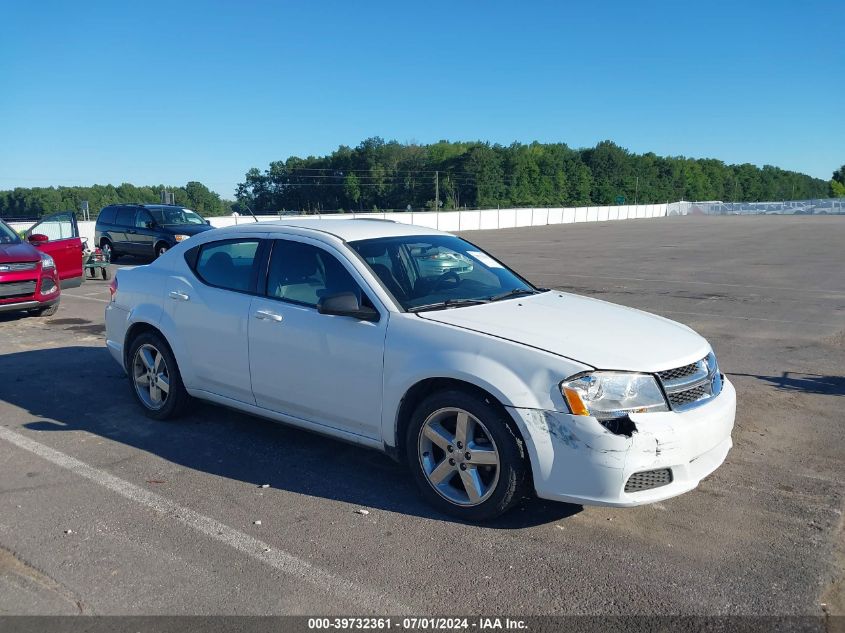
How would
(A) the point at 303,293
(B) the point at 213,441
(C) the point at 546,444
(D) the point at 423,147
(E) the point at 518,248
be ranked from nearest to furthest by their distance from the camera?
(C) the point at 546,444 < (A) the point at 303,293 < (B) the point at 213,441 < (E) the point at 518,248 < (D) the point at 423,147

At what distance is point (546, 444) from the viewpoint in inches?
145

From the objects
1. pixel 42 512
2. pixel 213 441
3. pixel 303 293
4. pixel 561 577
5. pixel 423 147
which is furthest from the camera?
pixel 423 147

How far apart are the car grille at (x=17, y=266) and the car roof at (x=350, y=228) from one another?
6.36 m

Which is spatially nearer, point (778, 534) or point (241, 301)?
point (778, 534)

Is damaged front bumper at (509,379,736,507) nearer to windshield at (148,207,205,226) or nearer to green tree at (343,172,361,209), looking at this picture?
windshield at (148,207,205,226)

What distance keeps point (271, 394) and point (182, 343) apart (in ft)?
3.54

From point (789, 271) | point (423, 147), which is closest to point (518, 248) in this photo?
point (789, 271)

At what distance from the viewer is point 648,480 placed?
368 centimetres

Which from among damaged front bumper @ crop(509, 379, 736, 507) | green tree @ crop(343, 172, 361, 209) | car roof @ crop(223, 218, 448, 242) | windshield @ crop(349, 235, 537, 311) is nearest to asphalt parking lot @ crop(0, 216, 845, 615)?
damaged front bumper @ crop(509, 379, 736, 507)

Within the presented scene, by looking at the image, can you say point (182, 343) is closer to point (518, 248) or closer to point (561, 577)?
point (561, 577)

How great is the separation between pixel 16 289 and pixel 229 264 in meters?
6.58

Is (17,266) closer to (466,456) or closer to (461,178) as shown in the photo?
(466,456)

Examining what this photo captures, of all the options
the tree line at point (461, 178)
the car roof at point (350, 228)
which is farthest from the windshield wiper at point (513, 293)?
the tree line at point (461, 178)

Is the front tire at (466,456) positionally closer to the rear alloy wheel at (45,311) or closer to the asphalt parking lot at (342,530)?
the asphalt parking lot at (342,530)
